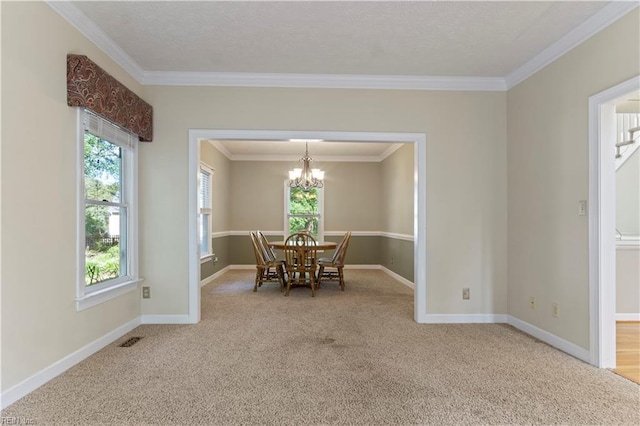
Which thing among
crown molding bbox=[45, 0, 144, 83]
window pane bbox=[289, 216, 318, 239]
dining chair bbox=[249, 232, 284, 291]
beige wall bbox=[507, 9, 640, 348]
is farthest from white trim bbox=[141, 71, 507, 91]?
window pane bbox=[289, 216, 318, 239]

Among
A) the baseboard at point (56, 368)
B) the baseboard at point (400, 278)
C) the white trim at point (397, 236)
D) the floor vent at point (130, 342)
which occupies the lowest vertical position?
the baseboard at point (400, 278)

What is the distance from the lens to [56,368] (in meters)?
2.48

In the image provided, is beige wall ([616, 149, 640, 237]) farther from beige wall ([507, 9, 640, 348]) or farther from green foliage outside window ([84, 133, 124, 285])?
green foliage outside window ([84, 133, 124, 285])

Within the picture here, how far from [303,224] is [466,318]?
4825mm

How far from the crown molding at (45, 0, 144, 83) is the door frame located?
775mm

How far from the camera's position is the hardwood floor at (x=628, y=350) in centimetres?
260

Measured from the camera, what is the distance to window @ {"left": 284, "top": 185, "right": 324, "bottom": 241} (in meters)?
8.20

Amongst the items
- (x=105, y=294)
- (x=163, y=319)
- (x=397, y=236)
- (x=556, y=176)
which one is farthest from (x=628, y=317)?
(x=105, y=294)

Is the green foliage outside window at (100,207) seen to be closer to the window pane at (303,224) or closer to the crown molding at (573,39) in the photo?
the crown molding at (573,39)

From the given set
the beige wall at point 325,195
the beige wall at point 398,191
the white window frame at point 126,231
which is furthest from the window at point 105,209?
the beige wall at point 325,195

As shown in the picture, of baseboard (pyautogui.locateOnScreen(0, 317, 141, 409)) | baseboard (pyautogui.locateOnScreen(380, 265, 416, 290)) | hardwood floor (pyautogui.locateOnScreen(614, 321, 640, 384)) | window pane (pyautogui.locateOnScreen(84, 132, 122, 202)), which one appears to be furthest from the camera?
baseboard (pyautogui.locateOnScreen(380, 265, 416, 290))

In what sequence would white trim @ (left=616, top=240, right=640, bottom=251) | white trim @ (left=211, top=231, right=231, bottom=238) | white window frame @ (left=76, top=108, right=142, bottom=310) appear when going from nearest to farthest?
white window frame @ (left=76, top=108, right=142, bottom=310), white trim @ (left=616, top=240, right=640, bottom=251), white trim @ (left=211, top=231, right=231, bottom=238)

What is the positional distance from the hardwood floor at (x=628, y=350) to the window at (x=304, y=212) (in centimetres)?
549

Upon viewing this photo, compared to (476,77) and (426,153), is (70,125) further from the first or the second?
(476,77)
